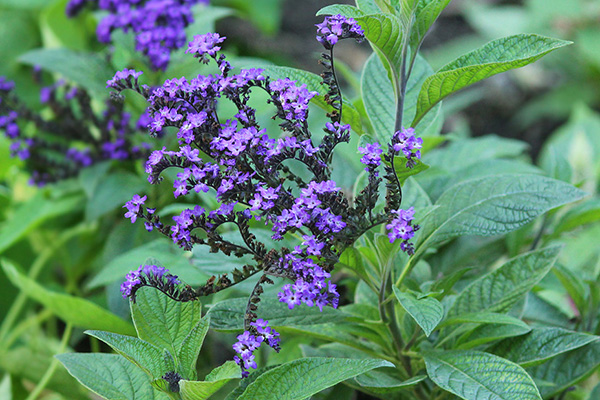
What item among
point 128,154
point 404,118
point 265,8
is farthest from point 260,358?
point 265,8

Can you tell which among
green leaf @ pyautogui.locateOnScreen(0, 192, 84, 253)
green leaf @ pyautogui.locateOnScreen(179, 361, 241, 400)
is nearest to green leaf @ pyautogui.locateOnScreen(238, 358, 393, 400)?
green leaf @ pyautogui.locateOnScreen(179, 361, 241, 400)

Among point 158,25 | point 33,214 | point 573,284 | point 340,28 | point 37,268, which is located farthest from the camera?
point 37,268

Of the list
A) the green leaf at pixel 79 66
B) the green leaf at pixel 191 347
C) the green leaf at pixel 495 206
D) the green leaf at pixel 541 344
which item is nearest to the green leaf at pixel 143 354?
the green leaf at pixel 191 347

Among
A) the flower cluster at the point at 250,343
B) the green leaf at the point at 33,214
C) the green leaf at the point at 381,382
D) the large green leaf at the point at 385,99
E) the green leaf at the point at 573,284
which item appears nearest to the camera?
the flower cluster at the point at 250,343

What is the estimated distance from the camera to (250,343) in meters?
0.72

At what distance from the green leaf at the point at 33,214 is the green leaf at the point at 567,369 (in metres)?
1.07

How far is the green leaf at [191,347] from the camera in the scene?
2.64 ft

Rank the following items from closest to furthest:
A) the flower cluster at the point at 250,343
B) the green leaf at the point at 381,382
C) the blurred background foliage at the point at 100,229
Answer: the flower cluster at the point at 250,343 < the green leaf at the point at 381,382 < the blurred background foliage at the point at 100,229

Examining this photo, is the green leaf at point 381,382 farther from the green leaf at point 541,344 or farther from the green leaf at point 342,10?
the green leaf at point 342,10

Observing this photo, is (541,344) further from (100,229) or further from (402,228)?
(100,229)

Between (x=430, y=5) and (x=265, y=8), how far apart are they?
237 centimetres

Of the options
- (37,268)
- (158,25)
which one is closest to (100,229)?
(37,268)

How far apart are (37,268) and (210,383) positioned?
1.02 m

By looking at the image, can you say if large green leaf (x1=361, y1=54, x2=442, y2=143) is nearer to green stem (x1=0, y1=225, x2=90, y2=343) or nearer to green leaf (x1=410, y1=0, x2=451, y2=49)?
green leaf (x1=410, y1=0, x2=451, y2=49)
